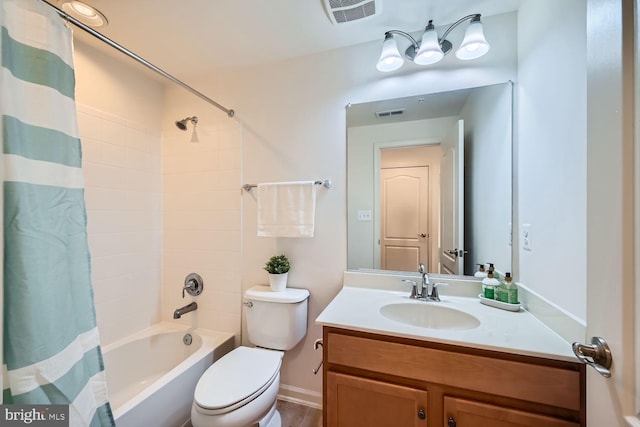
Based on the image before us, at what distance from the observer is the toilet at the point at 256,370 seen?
43.2 inches

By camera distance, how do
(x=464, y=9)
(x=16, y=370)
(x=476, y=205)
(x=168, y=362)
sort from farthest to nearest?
1. (x=168, y=362)
2. (x=476, y=205)
3. (x=464, y=9)
4. (x=16, y=370)

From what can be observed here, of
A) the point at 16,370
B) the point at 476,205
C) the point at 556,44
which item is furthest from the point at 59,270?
the point at 556,44

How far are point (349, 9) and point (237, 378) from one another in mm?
1937

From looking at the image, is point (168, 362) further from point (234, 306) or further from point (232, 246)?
point (232, 246)

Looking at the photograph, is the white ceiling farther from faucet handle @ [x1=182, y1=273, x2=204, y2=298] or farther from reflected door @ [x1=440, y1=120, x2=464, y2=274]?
faucet handle @ [x1=182, y1=273, x2=204, y2=298]

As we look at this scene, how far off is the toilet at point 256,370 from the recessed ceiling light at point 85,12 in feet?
5.71

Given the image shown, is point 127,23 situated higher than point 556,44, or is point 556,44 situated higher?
point 127,23

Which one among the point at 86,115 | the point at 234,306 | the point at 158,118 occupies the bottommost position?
the point at 234,306

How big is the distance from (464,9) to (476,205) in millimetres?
1016

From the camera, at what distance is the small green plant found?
5.22 ft

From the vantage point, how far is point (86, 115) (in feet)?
5.01

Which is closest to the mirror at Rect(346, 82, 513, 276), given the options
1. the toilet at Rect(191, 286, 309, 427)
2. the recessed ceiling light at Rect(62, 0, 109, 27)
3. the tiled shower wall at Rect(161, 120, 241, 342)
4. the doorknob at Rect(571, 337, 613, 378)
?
the toilet at Rect(191, 286, 309, 427)

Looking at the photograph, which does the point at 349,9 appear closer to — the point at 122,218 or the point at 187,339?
the point at 122,218

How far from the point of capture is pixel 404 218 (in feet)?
4.99
